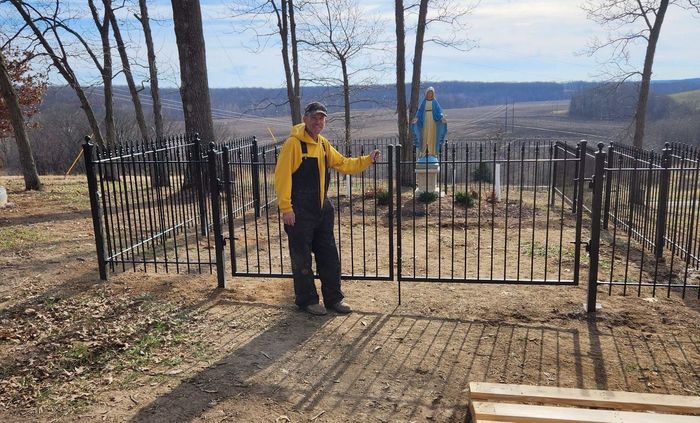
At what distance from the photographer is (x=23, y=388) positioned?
4156mm

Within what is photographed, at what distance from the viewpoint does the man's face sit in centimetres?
492

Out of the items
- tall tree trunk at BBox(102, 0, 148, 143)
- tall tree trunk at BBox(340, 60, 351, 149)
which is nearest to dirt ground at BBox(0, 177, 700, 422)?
tall tree trunk at BBox(102, 0, 148, 143)

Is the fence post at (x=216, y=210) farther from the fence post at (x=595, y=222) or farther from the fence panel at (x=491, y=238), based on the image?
the fence post at (x=595, y=222)

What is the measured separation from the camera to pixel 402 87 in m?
15.4

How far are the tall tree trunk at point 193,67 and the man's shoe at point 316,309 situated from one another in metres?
7.73

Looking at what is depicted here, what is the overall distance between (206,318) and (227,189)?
141 centimetres

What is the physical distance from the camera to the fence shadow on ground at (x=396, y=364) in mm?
3855

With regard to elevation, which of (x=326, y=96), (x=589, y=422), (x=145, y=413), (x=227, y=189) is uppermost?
(x=326, y=96)

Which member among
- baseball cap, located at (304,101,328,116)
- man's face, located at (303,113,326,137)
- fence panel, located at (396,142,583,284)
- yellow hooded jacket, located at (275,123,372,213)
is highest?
baseball cap, located at (304,101,328,116)

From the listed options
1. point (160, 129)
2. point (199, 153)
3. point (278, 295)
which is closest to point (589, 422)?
point (278, 295)

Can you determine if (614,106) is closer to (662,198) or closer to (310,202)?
(662,198)

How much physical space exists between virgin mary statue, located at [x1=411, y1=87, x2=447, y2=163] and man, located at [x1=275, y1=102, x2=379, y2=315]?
7.23 metres

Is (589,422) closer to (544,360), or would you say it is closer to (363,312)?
(544,360)

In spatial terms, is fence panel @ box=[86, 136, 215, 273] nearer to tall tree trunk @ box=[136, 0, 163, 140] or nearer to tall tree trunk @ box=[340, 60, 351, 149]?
tall tree trunk @ box=[136, 0, 163, 140]
